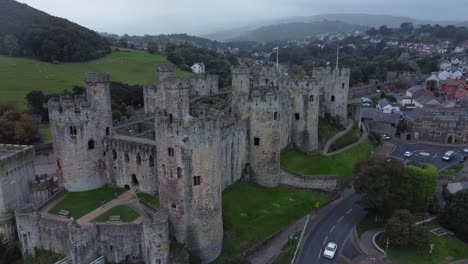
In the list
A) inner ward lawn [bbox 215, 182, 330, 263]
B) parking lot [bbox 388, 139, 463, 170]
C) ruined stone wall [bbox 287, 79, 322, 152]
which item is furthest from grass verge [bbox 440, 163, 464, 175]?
inner ward lawn [bbox 215, 182, 330, 263]

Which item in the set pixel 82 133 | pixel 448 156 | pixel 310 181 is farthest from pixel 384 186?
pixel 82 133

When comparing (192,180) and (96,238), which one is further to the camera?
(96,238)

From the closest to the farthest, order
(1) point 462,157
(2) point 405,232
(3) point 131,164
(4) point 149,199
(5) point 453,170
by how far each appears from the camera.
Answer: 1. (2) point 405,232
2. (4) point 149,199
3. (3) point 131,164
4. (5) point 453,170
5. (1) point 462,157

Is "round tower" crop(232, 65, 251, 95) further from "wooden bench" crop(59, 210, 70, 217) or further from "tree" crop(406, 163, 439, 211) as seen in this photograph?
"wooden bench" crop(59, 210, 70, 217)

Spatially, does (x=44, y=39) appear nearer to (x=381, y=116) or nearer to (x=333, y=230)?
(x=381, y=116)

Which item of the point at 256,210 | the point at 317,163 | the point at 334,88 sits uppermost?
the point at 334,88

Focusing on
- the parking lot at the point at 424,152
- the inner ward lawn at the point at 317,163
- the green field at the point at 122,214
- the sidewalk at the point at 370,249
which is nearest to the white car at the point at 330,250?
the sidewalk at the point at 370,249
